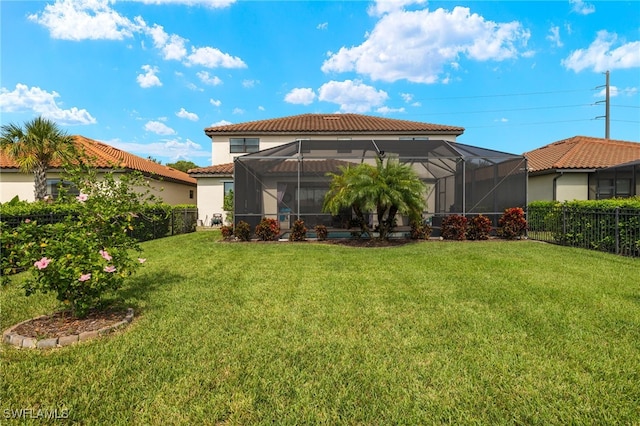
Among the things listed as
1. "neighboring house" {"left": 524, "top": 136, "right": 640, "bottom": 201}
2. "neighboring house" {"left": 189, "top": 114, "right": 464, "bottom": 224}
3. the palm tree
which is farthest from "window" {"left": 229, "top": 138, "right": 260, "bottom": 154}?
"neighboring house" {"left": 524, "top": 136, "right": 640, "bottom": 201}

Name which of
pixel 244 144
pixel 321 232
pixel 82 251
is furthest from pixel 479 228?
pixel 244 144

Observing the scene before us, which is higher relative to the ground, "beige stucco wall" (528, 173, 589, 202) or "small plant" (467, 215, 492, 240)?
"beige stucco wall" (528, 173, 589, 202)

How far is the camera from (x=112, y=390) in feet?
8.06

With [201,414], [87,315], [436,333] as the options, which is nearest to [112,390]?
[201,414]

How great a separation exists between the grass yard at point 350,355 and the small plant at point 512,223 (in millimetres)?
5561

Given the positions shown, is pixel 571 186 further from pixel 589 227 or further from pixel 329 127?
pixel 329 127

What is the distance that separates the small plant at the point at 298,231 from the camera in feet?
36.3

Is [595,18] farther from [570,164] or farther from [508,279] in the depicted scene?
[508,279]

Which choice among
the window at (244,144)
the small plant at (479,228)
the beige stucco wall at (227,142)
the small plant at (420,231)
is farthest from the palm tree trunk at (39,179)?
the small plant at (479,228)

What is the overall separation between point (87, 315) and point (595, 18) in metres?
21.2

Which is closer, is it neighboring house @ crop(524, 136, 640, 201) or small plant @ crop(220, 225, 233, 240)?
small plant @ crop(220, 225, 233, 240)

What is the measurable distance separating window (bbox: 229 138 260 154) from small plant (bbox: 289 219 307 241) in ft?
33.5

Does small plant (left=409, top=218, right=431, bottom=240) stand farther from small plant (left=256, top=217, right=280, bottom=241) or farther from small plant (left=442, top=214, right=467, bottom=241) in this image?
small plant (left=256, top=217, right=280, bottom=241)

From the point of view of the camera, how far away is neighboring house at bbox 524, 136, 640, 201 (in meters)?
15.6
